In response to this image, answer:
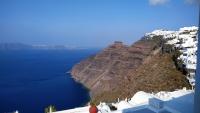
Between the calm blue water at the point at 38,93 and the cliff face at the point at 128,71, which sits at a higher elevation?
the cliff face at the point at 128,71

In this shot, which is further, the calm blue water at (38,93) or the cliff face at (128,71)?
the calm blue water at (38,93)

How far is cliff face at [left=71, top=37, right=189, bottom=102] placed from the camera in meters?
45.0

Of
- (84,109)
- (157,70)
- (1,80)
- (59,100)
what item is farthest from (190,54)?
(1,80)

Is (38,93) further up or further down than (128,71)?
further down

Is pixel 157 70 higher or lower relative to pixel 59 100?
higher

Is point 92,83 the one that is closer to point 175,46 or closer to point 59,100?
point 59,100

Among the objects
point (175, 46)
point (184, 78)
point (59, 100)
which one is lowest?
point (59, 100)

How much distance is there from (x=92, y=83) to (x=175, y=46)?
42094 millimetres

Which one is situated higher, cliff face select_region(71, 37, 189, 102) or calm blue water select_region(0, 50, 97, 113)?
cliff face select_region(71, 37, 189, 102)

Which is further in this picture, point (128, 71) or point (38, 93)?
point (38, 93)

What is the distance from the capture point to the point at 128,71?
91.1 m

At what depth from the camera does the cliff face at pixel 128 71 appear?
148ft

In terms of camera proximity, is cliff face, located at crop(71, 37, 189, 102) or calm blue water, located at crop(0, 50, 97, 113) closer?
cliff face, located at crop(71, 37, 189, 102)

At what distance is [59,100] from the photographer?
3334 inches
